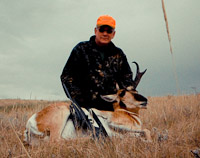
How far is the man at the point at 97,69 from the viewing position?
3.87 m

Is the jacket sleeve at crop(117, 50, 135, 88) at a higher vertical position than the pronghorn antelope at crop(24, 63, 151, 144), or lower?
higher

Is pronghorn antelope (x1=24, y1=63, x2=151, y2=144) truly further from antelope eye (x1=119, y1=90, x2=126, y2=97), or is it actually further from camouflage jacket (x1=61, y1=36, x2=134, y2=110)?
camouflage jacket (x1=61, y1=36, x2=134, y2=110)

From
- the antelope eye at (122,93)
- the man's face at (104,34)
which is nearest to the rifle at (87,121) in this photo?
the antelope eye at (122,93)

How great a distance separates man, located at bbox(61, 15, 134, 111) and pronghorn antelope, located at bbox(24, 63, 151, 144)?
1.66 feet

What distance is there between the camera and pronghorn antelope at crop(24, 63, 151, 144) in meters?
3.12

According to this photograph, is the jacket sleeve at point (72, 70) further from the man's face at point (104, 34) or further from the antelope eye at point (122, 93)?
the antelope eye at point (122, 93)

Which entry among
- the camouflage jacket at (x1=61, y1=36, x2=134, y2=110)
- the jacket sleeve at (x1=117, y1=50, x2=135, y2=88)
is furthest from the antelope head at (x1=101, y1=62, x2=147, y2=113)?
the jacket sleeve at (x1=117, y1=50, x2=135, y2=88)

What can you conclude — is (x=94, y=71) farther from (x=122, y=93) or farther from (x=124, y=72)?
(x=122, y=93)

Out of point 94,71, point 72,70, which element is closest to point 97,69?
point 94,71

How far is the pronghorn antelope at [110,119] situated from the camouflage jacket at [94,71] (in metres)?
0.60

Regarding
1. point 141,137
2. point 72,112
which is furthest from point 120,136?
point 72,112

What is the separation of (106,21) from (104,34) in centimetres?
23

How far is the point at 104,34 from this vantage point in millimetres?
3947

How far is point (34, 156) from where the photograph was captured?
2.74 m
